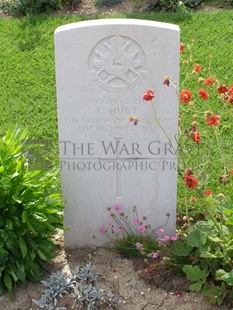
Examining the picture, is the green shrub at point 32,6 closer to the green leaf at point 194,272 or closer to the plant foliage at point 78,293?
the plant foliage at point 78,293

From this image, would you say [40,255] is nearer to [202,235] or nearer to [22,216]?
[22,216]

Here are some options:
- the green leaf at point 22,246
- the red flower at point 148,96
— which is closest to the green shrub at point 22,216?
the green leaf at point 22,246

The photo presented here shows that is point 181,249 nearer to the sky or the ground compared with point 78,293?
nearer to the sky

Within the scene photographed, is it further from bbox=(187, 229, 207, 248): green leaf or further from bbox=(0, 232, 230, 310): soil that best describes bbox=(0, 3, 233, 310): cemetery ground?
bbox=(187, 229, 207, 248): green leaf

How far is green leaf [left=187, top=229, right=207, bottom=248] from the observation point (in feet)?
13.6

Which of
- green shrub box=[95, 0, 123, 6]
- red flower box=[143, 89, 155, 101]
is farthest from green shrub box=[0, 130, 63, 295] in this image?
green shrub box=[95, 0, 123, 6]

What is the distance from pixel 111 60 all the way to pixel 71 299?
1.46 meters

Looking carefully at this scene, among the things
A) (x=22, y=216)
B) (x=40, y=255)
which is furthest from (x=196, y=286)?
(x=22, y=216)

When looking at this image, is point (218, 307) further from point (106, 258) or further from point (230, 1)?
point (230, 1)

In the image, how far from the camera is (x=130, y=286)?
14.4 ft

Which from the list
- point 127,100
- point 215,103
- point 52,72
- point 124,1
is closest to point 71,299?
point 127,100

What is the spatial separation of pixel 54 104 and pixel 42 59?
3.12 feet

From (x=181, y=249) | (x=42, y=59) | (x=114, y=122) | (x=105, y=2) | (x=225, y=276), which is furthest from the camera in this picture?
(x=105, y=2)

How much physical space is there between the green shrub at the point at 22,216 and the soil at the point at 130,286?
10cm
